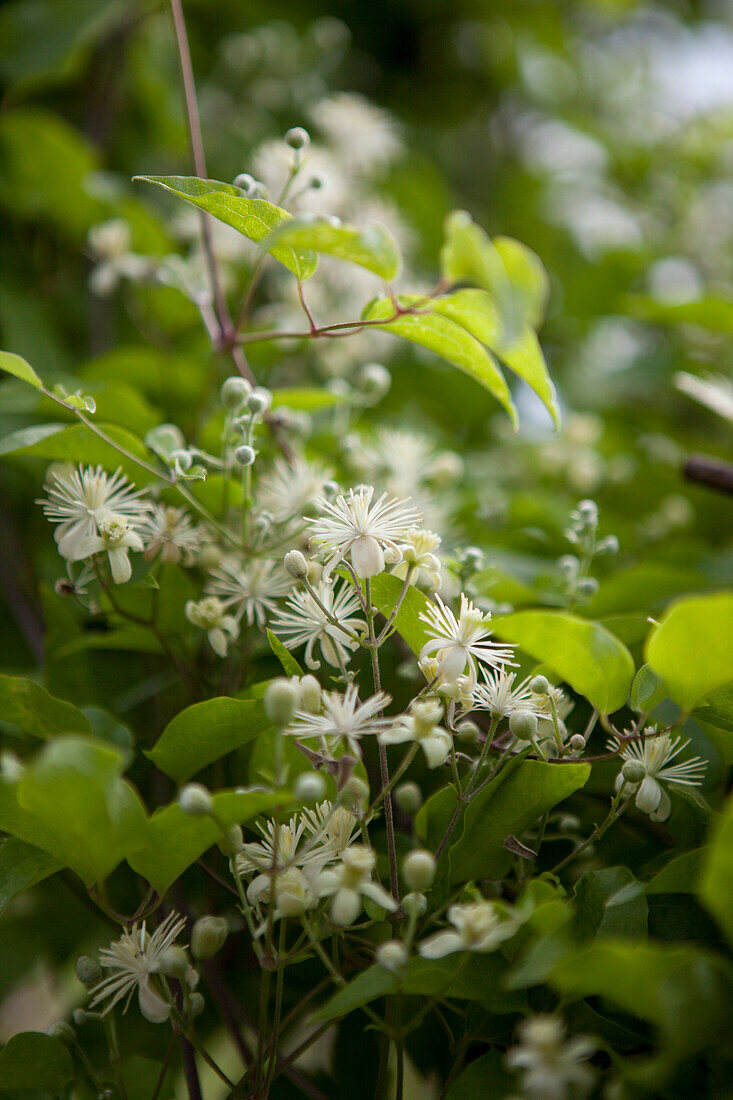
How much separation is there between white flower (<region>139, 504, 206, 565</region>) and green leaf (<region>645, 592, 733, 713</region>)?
0.32 m

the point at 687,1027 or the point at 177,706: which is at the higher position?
the point at 687,1027

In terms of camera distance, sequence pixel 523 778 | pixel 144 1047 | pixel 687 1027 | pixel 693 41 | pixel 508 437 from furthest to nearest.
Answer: pixel 693 41 < pixel 508 437 < pixel 144 1047 < pixel 523 778 < pixel 687 1027

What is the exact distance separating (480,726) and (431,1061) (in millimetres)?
244

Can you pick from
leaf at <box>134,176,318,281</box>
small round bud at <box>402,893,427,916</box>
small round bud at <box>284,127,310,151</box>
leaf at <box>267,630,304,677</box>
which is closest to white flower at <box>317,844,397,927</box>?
small round bud at <box>402,893,427,916</box>

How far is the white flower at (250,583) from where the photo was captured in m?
0.56

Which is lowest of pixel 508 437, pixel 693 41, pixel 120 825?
pixel 508 437

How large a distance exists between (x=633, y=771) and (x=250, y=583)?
0.28m

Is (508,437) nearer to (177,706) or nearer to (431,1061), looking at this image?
(177,706)

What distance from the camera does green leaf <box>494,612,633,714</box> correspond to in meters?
0.39

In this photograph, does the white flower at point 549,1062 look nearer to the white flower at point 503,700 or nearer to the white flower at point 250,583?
the white flower at point 503,700

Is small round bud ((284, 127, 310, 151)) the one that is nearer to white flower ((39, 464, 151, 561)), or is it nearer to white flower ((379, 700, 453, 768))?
white flower ((39, 464, 151, 561))

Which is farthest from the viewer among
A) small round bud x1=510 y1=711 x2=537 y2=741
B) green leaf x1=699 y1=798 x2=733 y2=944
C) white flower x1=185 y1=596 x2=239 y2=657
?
white flower x1=185 y1=596 x2=239 y2=657

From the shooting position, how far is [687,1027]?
0.32m

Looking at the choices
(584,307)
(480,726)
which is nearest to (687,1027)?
(480,726)
